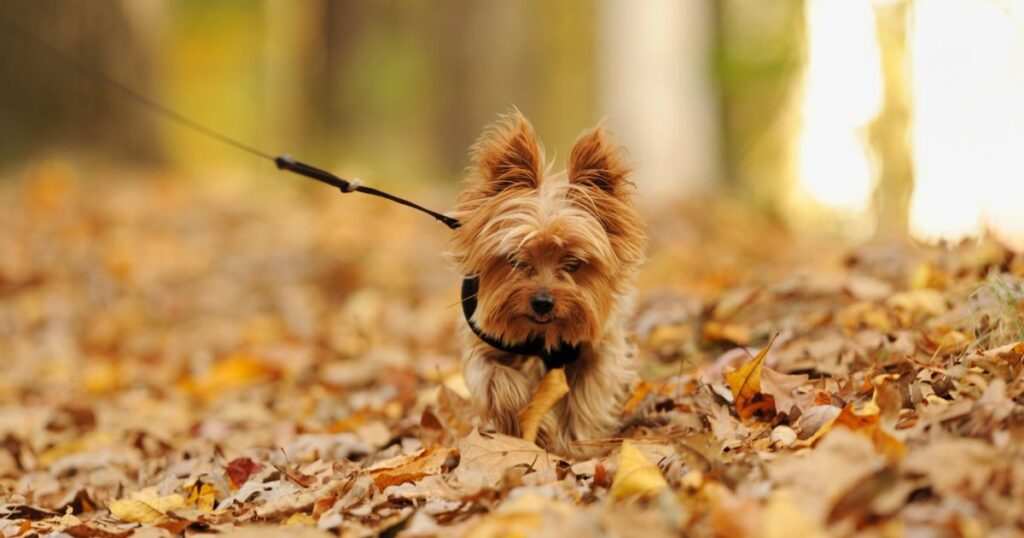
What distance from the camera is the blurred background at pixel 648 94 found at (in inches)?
416

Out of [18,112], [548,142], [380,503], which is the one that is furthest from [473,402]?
[548,142]

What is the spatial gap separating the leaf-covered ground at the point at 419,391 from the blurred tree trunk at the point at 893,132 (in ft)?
6.51

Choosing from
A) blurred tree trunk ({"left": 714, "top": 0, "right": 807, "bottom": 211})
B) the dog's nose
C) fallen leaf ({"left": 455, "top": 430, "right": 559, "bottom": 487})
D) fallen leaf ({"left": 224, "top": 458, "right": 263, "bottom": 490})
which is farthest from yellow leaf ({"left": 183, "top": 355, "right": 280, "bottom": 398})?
blurred tree trunk ({"left": 714, "top": 0, "right": 807, "bottom": 211})

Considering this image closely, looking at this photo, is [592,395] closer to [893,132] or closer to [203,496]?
[203,496]

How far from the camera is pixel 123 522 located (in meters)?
3.76

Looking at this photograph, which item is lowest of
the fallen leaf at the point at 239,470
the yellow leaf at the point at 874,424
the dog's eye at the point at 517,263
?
the fallen leaf at the point at 239,470

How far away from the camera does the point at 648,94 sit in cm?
1402

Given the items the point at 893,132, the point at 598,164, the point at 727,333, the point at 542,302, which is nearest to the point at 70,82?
the point at 727,333

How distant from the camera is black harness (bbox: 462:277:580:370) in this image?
4043 millimetres

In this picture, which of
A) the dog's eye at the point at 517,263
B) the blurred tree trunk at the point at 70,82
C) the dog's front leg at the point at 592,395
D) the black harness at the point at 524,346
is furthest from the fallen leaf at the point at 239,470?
the blurred tree trunk at the point at 70,82

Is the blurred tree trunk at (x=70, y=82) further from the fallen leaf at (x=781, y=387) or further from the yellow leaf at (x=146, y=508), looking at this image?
the fallen leaf at (x=781, y=387)

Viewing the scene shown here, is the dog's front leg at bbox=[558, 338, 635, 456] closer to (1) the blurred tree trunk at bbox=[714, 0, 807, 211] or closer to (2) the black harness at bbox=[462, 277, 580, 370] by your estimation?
(2) the black harness at bbox=[462, 277, 580, 370]

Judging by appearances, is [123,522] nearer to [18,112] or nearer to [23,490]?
[23,490]

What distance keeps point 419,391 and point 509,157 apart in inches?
78.8
